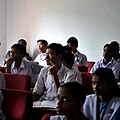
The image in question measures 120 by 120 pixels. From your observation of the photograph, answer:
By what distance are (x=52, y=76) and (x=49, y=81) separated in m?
0.14

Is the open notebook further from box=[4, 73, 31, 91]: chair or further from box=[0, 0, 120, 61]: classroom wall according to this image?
box=[0, 0, 120, 61]: classroom wall

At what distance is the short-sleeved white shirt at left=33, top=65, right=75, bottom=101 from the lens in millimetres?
3448

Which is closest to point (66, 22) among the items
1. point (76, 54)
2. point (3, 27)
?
point (76, 54)

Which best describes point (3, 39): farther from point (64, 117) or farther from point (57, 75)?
point (64, 117)

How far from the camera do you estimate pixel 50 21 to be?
700cm

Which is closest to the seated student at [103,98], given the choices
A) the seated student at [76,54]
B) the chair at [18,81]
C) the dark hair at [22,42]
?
the chair at [18,81]

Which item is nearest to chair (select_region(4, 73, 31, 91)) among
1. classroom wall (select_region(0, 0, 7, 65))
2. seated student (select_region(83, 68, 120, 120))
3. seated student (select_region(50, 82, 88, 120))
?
seated student (select_region(83, 68, 120, 120))

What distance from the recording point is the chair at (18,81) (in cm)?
357

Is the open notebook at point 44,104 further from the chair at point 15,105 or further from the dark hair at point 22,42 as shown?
the dark hair at point 22,42

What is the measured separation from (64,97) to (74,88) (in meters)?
0.08

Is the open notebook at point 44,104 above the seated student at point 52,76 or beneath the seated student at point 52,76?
beneath

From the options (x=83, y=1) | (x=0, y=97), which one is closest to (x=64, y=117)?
(x=0, y=97)

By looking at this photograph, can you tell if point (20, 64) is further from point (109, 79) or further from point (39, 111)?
point (109, 79)

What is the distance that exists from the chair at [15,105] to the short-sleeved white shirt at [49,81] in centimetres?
57
